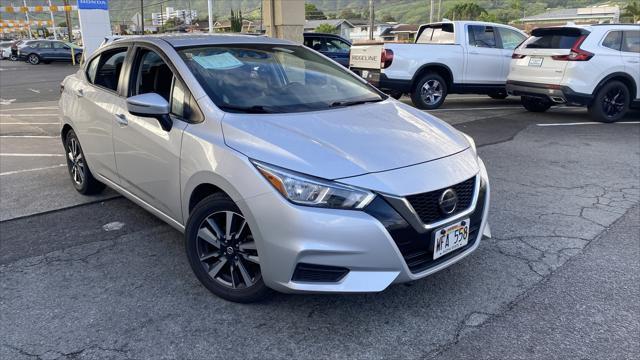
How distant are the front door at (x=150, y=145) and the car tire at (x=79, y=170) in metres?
0.99

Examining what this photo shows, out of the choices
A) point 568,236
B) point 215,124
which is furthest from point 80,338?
point 568,236

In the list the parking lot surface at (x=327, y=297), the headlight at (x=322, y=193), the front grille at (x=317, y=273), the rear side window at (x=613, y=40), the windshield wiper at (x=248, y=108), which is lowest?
the parking lot surface at (x=327, y=297)

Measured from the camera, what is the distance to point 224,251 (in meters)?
3.01

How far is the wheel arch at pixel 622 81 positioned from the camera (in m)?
8.70

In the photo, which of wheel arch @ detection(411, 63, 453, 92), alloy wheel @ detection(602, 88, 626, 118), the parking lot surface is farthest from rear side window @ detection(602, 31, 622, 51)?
the parking lot surface

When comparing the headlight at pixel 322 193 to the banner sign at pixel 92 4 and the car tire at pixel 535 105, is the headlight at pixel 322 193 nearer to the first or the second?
the car tire at pixel 535 105

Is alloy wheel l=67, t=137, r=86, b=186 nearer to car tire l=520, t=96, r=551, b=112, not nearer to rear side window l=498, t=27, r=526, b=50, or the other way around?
car tire l=520, t=96, r=551, b=112

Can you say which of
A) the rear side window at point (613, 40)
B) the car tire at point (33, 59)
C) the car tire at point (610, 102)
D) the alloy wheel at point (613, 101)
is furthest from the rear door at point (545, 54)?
the car tire at point (33, 59)

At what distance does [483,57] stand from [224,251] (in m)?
9.51

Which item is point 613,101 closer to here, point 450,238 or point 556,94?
point 556,94

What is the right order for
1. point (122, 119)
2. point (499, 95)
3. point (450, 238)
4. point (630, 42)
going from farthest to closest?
point (499, 95)
point (630, 42)
point (122, 119)
point (450, 238)

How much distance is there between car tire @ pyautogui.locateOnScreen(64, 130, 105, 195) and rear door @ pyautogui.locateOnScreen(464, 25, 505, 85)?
8.42 m

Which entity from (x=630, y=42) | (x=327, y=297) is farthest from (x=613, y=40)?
(x=327, y=297)

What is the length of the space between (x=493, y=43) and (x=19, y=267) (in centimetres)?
1038
